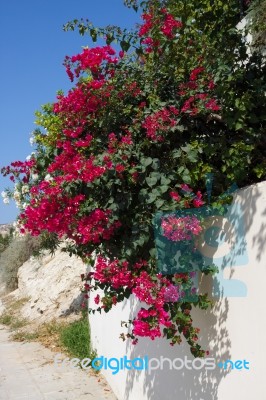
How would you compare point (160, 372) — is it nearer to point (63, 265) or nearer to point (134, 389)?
point (134, 389)

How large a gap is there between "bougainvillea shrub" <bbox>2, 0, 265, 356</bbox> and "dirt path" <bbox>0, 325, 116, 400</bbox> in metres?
2.39

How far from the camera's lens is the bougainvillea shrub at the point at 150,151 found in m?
3.05

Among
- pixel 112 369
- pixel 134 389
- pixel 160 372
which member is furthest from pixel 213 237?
pixel 112 369

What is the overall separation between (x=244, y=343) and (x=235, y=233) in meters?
0.68

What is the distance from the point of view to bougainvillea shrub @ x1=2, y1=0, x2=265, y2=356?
120 inches

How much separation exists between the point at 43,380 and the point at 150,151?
13.3 feet

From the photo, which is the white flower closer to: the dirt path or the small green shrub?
the small green shrub

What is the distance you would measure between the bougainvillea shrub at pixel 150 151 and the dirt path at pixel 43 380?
239 centimetres

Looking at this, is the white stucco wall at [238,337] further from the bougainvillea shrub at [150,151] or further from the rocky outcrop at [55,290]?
the rocky outcrop at [55,290]

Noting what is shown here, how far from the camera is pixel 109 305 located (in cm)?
341

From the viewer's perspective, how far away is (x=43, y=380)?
593 centimetres

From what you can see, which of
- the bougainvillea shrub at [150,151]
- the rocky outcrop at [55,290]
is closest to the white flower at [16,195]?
the rocky outcrop at [55,290]

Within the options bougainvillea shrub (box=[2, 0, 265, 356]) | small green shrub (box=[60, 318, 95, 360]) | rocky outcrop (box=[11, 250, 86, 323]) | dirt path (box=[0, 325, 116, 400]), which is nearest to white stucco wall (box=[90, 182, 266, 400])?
bougainvillea shrub (box=[2, 0, 265, 356])

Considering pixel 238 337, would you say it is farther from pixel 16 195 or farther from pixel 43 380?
pixel 16 195
